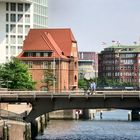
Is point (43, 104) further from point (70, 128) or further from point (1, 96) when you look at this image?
point (70, 128)

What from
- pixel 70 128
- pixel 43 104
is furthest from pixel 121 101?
pixel 70 128

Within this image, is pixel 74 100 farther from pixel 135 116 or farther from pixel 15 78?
pixel 135 116

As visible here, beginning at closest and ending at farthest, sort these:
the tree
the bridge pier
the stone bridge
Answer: the stone bridge
the tree
the bridge pier

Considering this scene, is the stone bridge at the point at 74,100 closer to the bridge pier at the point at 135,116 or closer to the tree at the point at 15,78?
the tree at the point at 15,78

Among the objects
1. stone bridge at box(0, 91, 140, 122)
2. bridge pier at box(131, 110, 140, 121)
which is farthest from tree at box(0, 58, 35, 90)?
stone bridge at box(0, 91, 140, 122)

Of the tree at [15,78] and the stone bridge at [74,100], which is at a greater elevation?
the tree at [15,78]

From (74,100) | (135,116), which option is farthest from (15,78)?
(74,100)

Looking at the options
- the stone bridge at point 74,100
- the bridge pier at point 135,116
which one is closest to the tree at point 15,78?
the bridge pier at point 135,116

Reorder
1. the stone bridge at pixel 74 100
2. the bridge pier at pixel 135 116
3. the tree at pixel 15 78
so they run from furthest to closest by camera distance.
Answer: the bridge pier at pixel 135 116
the tree at pixel 15 78
the stone bridge at pixel 74 100

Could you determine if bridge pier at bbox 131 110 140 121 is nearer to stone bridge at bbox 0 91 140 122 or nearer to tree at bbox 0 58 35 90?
tree at bbox 0 58 35 90

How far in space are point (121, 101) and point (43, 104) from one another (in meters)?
11.7

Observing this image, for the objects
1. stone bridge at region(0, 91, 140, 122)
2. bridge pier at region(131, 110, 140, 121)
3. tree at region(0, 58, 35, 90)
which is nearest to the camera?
stone bridge at region(0, 91, 140, 122)

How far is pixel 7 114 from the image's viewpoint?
10762 centimetres

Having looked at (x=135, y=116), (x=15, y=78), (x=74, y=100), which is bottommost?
(x=135, y=116)
